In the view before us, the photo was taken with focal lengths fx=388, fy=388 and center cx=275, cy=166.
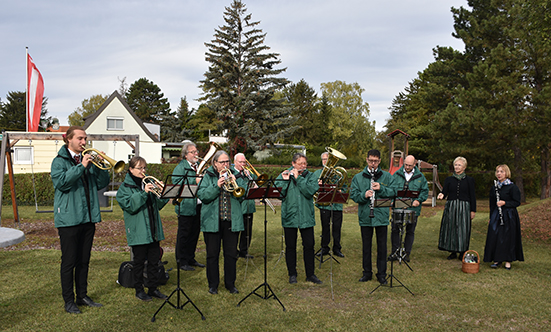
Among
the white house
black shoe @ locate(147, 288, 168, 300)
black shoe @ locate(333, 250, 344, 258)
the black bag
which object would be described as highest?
the white house

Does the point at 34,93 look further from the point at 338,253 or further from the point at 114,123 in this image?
the point at 338,253

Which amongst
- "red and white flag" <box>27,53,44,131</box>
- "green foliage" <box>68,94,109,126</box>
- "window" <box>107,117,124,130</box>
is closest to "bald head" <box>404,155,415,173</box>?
"red and white flag" <box>27,53,44,131</box>

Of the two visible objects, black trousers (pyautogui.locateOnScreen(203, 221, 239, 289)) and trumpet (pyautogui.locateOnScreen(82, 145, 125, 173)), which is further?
black trousers (pyautogui.locateOnScreen(203, 221, 239, 289))

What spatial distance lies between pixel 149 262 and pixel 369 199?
3591 mm

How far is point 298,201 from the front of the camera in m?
6.36

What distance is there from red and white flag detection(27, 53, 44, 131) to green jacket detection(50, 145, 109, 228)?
723 inches

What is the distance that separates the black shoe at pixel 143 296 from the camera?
555 centimetres

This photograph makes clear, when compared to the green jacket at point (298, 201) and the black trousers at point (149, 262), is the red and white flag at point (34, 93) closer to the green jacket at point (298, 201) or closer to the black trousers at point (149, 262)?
the black trousers at point (149, 262)

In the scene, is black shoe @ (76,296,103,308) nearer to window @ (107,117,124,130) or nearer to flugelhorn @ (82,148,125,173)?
flugelhorn @ (82,148,125,173)

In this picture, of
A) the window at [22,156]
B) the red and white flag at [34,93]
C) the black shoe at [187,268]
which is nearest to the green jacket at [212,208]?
the black shoe at [187,268]

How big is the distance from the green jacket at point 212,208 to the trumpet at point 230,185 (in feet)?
0.45

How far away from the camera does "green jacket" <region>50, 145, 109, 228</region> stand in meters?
4.84

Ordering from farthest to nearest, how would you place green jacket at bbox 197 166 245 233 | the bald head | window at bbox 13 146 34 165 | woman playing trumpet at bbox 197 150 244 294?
window at bbox 13 146 34 165 < the bald head < woman playing trumpet at bbox 197 150 244 294 < green jacket at bbox 197 166 245 233

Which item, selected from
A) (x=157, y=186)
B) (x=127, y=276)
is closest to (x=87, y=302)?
(x=127, y=276)
